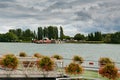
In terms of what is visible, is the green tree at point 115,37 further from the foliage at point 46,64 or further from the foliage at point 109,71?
the foliage at point 109,71

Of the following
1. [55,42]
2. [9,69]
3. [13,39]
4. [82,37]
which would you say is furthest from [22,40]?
[9,69]

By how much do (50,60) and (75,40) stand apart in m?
176

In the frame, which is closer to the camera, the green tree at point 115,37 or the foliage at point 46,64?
the foliage at point 46,64

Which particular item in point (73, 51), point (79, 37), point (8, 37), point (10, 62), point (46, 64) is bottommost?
point (73, 51)

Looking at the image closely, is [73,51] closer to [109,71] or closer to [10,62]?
[10,62]

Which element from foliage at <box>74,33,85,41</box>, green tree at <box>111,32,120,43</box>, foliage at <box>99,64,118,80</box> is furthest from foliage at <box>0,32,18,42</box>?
foliage at <box>99,64,118,80</box>

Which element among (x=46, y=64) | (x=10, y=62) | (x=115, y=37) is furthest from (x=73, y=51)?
(x=46, y=64)

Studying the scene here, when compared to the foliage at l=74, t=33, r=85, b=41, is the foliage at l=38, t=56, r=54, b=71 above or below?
below

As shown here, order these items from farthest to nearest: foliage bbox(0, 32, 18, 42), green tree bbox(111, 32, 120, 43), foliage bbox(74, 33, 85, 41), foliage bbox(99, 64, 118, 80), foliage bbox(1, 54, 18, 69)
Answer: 1. foliage bbox(0, 32, 18, 42)
2. foliage bbox(74, 33, 85, 41)
3. green tree bbox(111, 32, 120, 43)
4. foliage bbox(1, 54, 18, 69)
5. foliage bbox(99, 64, 118, 80)

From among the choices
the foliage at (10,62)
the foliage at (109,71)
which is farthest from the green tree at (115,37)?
the foliage at (109,71)

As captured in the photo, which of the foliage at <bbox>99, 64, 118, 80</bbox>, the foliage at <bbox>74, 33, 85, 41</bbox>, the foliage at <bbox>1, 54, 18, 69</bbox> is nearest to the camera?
the foliage at <bbox>99, 64, 118, 80</bbox>

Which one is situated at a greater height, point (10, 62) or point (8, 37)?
point (8, 37)

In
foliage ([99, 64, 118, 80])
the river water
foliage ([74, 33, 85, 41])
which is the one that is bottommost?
the river water

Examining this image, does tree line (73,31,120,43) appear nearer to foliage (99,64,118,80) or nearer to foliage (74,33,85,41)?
foliage (74,33,85,41)
